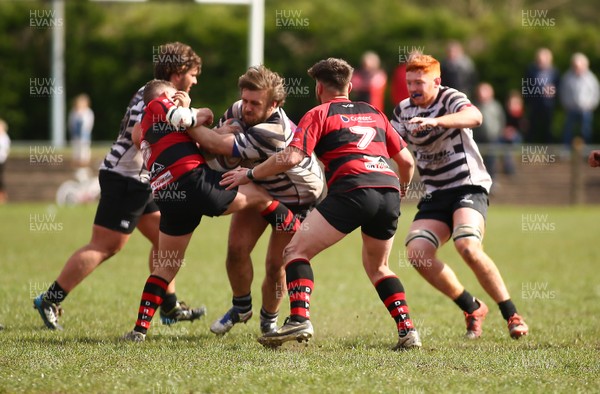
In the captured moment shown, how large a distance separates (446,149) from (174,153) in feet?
6.70

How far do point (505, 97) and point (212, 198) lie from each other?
784 inches

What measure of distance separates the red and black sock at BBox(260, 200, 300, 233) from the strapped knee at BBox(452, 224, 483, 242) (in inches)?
44.6

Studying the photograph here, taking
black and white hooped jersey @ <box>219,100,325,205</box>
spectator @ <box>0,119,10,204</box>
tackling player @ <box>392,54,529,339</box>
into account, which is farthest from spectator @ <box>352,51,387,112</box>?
black and white hooped jersey @ <box>219,100,325,205</box>

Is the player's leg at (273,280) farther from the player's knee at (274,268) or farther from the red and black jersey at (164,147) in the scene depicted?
the red and black jersey at (164,147)

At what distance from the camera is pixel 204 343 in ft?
21.5

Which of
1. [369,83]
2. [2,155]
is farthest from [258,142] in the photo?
[2,155]

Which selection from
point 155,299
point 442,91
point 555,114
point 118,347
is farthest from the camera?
point 555,114

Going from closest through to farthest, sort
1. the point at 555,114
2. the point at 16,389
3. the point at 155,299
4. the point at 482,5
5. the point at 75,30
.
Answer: the point at 16,389
the point at 155,299
the point at 555,114
the point at 75,30
the point at 482,5

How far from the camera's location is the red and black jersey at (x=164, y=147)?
635 centimetres

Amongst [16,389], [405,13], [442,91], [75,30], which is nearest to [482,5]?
[405,13]

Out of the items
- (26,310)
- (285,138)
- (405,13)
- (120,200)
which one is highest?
(405,13)

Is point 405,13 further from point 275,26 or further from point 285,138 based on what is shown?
point 285,138

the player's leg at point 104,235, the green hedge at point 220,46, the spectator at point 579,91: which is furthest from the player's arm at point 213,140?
the green hedge at point 220,46

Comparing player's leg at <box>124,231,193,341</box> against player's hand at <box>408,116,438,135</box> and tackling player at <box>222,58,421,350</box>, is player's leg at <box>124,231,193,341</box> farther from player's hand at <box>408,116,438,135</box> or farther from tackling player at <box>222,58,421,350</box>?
player's hand at <box>408,116,438,135</box>
